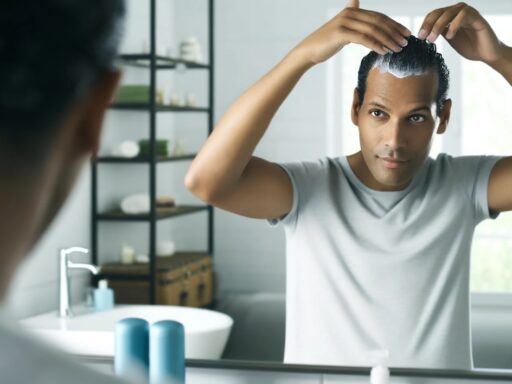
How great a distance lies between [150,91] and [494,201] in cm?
83

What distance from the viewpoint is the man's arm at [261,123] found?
1.13m

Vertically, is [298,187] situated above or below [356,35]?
below

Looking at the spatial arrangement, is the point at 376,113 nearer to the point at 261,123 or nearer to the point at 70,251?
the point at 261,123

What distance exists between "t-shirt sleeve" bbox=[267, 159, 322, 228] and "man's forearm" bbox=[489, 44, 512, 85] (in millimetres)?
334

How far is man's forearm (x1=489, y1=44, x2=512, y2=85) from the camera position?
1249 mm

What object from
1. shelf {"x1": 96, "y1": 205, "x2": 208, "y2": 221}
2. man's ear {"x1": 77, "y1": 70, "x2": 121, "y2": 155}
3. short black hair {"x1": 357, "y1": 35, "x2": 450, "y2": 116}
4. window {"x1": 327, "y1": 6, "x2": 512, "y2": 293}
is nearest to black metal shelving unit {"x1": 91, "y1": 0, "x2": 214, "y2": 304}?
shelf {"x1": 96, "y1": 205, "x2": 208, "y2": 221}

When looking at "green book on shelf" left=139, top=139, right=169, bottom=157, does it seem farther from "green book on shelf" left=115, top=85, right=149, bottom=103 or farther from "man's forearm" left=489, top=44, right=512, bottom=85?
"man's forearm" left=489, top=44, right=512, bottom=85

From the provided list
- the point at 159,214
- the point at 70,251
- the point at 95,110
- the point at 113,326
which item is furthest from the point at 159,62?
the point at 95,110

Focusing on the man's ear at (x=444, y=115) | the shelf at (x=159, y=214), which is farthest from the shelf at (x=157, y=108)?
the man's ear at (x=444, y=115)

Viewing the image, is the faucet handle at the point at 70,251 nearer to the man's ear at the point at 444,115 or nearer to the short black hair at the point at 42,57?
the man's ear at the point at 444,115

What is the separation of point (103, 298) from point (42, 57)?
1459 mm

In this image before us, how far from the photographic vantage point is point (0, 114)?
0.24 m

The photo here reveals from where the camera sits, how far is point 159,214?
5.77 feet

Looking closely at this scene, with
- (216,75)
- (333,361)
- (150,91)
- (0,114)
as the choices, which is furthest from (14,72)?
(150,91)
